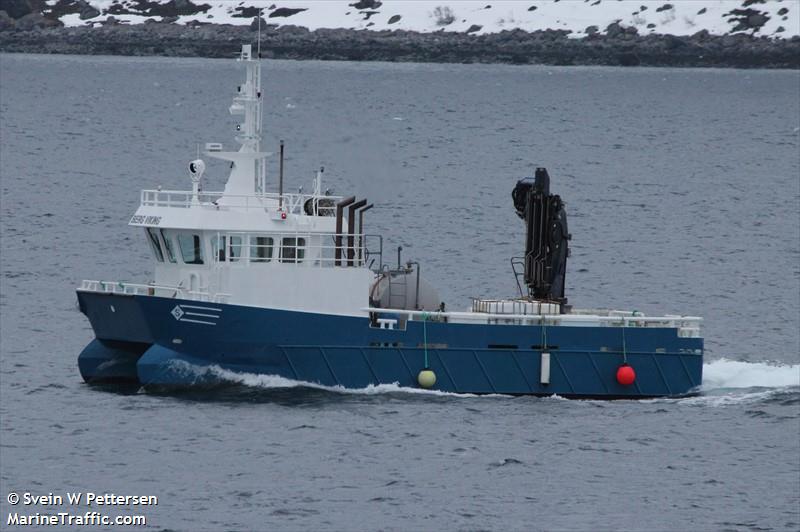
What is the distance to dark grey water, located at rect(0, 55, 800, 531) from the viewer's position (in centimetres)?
3200

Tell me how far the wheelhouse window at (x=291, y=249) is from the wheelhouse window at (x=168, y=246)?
2539 millimetres

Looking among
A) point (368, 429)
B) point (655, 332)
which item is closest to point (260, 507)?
point (368, 429)

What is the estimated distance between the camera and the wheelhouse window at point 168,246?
1519 inches

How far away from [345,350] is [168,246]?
15.9 ft

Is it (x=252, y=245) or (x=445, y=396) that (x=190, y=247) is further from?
(x=445, y=396)

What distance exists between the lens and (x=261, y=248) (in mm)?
38625

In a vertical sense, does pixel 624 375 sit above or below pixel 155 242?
A: below

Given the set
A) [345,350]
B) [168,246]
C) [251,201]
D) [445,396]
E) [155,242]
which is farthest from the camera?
[251,201]

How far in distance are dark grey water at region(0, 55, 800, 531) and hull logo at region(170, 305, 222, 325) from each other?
5.61 ft

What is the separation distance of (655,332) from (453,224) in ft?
105

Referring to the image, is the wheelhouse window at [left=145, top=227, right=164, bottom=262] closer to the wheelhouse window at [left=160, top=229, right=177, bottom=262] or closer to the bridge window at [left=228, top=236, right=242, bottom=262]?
the wheelhouse window at [left=160, top=229, right=177, bottom=262]

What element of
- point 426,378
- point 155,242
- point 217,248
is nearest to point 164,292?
point 155,242

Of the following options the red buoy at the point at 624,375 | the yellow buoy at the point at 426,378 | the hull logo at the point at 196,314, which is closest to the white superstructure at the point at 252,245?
the hull logo at the point at 196,314

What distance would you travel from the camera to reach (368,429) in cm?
3588
